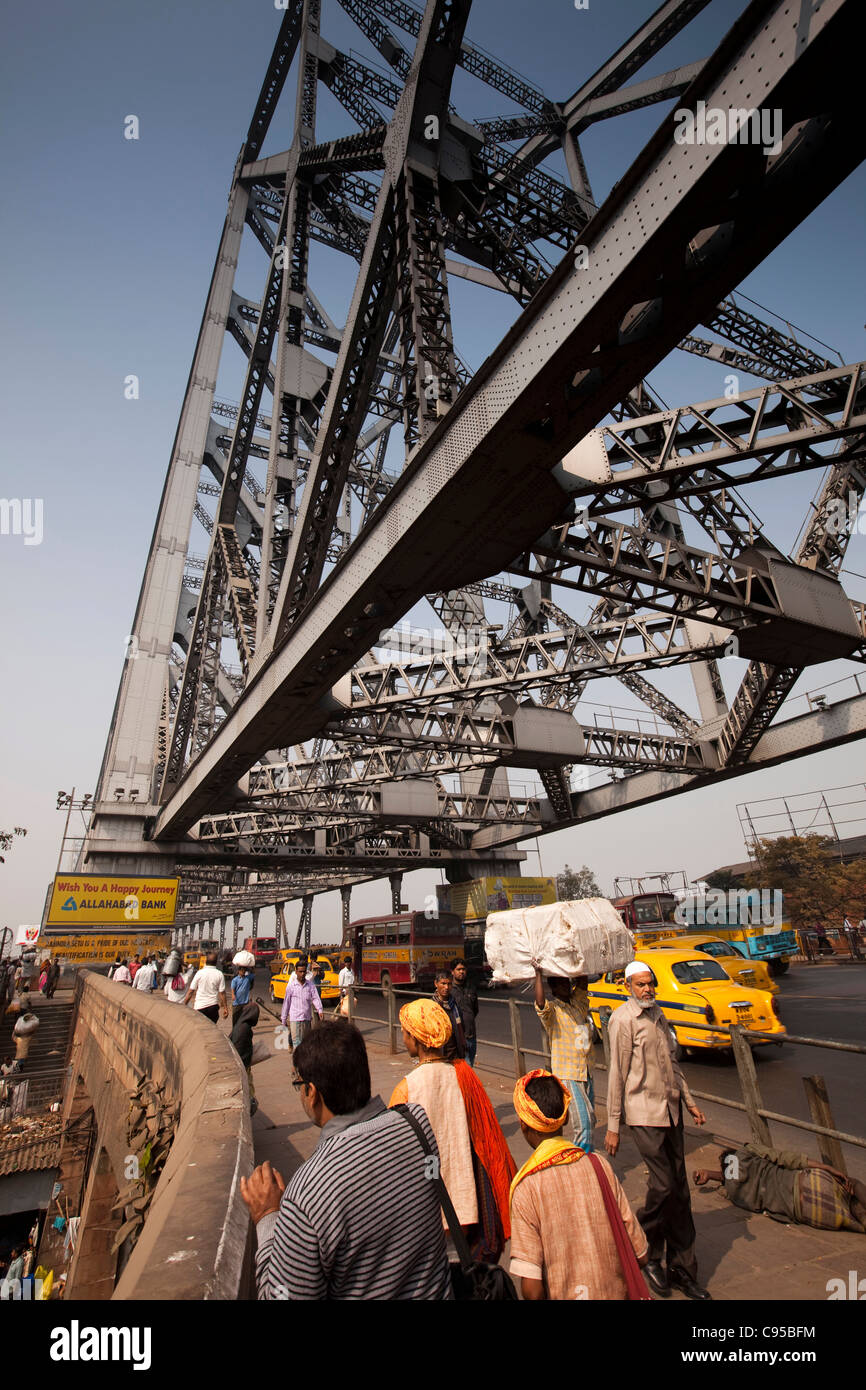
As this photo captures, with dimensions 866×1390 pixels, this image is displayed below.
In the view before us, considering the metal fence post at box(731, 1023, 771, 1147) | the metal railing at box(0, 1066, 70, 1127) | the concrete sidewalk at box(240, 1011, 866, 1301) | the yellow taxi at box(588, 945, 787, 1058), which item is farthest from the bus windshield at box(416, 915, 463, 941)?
the metal fence post at box(731, 1023, 771, 1147)

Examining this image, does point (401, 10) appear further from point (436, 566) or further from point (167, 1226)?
point (167, 1226)

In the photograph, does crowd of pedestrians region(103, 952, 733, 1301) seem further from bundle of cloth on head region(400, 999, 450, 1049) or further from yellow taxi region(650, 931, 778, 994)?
yellow taxi region(650, 931, 778, 994)

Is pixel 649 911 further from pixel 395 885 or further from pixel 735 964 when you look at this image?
pixel 395 885

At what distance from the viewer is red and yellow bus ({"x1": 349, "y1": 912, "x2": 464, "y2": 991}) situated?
1018 inches

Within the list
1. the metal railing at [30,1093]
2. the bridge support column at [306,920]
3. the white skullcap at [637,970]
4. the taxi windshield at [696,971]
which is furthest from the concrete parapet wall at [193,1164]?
the bridge support column at [306,920]

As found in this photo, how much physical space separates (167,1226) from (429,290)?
8.02 m

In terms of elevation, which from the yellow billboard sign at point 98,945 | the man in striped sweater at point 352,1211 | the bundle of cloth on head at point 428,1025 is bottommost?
the man in striped sweater at point 352,1211

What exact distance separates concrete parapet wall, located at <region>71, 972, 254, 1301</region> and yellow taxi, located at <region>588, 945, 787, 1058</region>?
5.18 metres

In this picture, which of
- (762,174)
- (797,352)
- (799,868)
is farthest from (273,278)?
(799,868)

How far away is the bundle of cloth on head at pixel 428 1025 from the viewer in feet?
10.5

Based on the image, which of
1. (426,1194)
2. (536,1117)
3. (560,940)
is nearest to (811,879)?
(560,940)

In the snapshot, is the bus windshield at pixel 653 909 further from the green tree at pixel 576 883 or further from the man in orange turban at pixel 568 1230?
the green tree at pixel 576 883

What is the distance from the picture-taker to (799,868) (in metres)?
41.6

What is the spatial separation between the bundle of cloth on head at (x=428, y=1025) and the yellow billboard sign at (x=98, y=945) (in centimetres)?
2648
